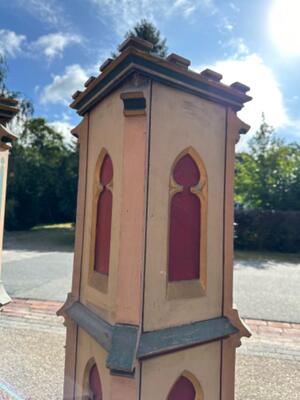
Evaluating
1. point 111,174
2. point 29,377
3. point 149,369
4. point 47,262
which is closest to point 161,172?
point 111,174

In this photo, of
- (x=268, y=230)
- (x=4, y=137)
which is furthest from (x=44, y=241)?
(x=4, y=137)

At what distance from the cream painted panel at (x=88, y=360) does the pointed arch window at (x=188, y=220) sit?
0.65 meters

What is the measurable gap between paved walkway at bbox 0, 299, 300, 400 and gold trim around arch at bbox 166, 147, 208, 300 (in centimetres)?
224

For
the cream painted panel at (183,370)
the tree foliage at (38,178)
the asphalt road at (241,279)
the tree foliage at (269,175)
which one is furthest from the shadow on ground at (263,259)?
the tree foliage at (38,178)

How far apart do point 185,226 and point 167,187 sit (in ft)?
0.94

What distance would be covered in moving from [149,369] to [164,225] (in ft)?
2.52

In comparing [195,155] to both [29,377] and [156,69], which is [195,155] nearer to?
[156,69]

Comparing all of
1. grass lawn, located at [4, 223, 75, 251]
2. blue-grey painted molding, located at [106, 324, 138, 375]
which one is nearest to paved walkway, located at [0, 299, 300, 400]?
blue-grey painted molding, located at [106, 324, 138, 375]

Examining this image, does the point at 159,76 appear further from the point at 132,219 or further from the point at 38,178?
the point at 38,178

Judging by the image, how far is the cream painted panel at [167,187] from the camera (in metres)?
1.60

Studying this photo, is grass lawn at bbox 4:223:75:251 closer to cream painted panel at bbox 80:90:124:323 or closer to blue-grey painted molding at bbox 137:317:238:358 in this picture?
cream painted panel at bbox 80:90:124:323

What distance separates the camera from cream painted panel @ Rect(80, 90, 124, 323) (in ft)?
5.53

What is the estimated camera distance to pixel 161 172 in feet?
5.39

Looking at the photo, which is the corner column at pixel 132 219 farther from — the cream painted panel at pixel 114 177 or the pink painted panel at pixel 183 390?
the pink painted panel at pixel 183 390
